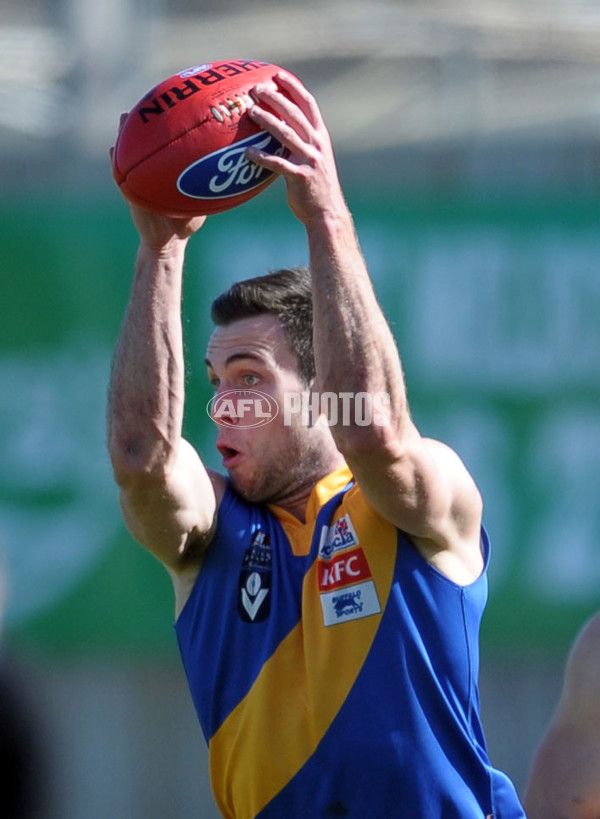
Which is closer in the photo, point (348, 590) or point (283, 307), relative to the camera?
point (348, 590)

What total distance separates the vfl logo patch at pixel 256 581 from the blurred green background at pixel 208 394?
82.2 inches

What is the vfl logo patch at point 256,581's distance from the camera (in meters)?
2.80

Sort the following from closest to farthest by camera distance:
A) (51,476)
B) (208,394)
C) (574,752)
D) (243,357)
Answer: (574,752) → (243,357) → (208,394) → (51,476)

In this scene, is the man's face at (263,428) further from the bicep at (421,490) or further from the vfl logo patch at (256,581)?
the bicep at (421,490)

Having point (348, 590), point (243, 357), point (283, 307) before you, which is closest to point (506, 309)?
point (283, 307)

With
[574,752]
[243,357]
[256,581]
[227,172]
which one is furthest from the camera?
[243,357]

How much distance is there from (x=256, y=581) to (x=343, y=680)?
33 cm

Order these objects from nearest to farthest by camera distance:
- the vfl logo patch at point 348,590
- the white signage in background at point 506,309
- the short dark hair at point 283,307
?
1. the vfl logo patch at point 348,590
2. the short dark hair at point 283,307
3. the white signage in background at point 506,309

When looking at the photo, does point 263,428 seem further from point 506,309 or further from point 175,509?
Result: point 506,309

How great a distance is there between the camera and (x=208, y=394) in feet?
16.5

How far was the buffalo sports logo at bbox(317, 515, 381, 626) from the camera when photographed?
2680mm

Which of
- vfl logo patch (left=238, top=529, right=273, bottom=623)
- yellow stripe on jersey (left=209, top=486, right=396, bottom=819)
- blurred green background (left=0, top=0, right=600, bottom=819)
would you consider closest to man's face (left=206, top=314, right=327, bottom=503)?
vfl logo patch (left=238, top=529, right=273, bottom=623)

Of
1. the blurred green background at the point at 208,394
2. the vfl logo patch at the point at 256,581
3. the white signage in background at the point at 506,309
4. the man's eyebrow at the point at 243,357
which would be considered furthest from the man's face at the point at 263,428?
the white signage in background at the point at 506,309

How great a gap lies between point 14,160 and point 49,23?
27.3 inches
